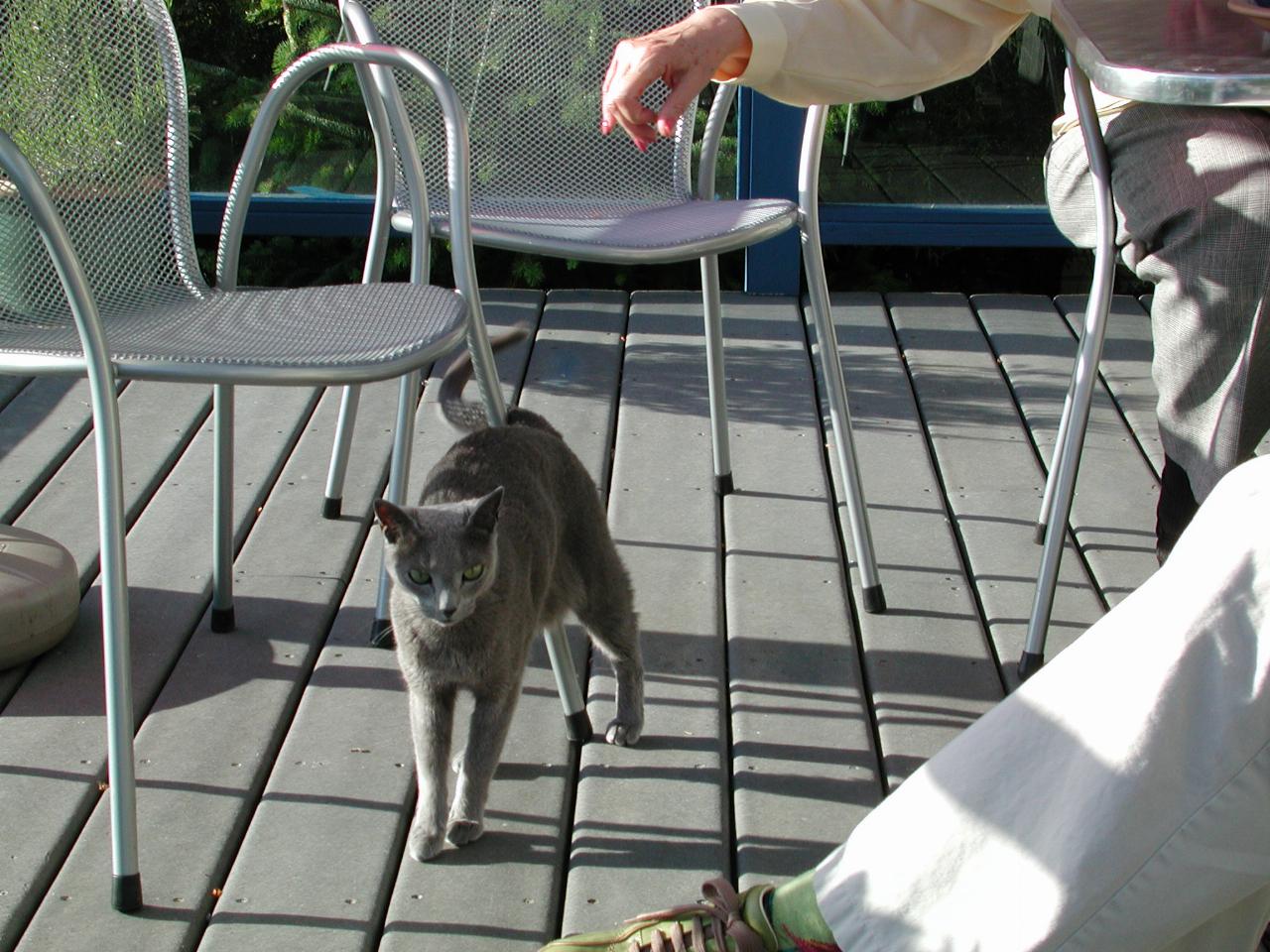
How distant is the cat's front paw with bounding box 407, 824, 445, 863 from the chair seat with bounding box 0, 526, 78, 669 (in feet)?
2.48

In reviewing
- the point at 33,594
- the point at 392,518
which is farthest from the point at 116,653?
the point at 33,594

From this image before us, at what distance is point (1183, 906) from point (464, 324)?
1.16 metres

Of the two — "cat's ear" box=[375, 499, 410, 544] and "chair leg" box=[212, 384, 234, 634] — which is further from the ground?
"cat's ear" box=[375, 499, 410, 544]

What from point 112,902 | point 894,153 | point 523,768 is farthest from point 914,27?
point 894,153

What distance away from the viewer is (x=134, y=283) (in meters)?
2.23

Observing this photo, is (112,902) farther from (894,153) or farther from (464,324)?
(894,153)

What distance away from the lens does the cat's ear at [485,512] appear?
1896mm

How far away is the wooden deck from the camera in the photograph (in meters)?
1.82

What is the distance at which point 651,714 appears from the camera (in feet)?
7.22

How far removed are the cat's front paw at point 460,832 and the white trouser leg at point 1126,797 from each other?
718 mm

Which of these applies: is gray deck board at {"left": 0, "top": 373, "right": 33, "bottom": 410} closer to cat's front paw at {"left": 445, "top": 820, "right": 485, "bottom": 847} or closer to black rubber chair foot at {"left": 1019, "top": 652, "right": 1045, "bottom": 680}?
cat's front paw at {"left": 445, "top": 820, "right": 485, "bottom": 847}

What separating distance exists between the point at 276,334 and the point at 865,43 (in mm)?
875

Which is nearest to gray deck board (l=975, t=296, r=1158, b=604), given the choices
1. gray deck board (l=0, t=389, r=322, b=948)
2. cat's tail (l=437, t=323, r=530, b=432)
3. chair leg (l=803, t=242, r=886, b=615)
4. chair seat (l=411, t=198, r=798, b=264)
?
chair leg (l=803, t=242, r=886, b=615)

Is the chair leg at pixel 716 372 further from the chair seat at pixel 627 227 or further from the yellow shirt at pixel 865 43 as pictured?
the yellow shirt at pixel 865 43
